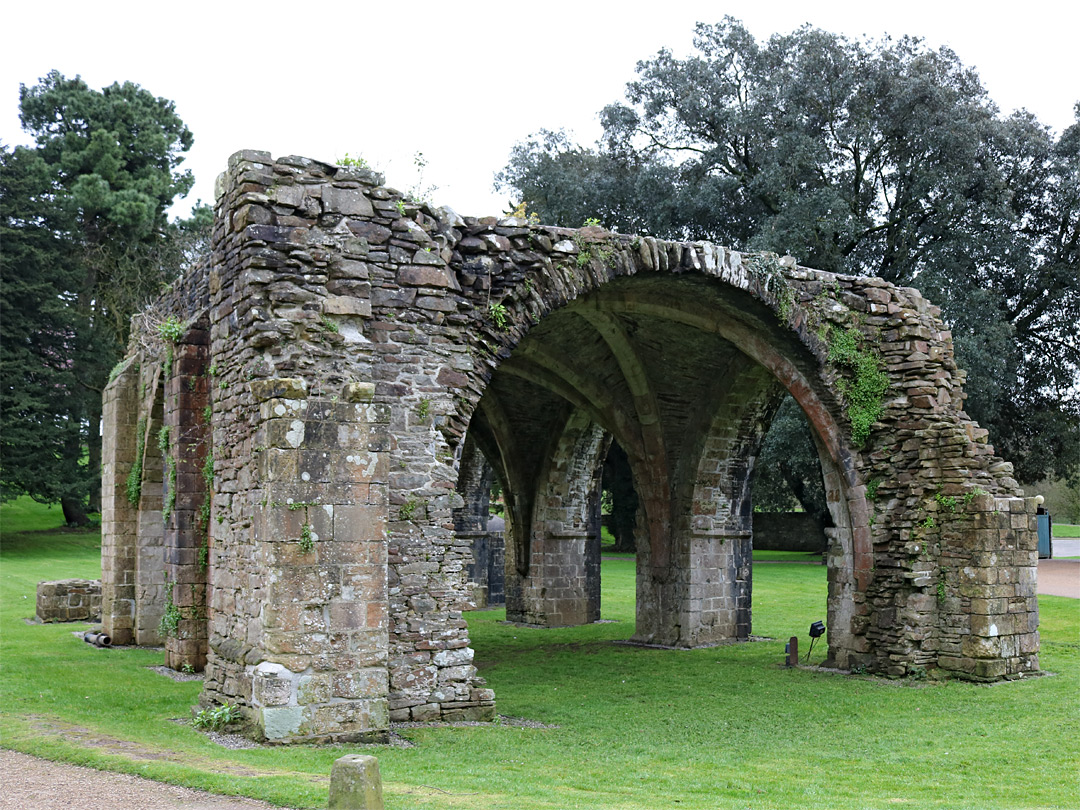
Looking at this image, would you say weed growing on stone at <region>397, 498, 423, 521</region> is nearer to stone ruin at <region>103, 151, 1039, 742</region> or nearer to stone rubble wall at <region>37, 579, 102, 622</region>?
stone ruin at <region>103, 151, 1039, 742</region>

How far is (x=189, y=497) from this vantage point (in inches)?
421

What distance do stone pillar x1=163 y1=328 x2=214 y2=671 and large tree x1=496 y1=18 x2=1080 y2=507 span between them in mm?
13043

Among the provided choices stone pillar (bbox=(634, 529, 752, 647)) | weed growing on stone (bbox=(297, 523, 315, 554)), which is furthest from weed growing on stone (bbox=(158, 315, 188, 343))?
stone pillar (bbox=(634, 529, 752, 647))

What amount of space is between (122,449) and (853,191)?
53.6 ft

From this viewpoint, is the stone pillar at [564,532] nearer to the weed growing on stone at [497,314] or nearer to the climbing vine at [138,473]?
the climbing vine at [138,473]

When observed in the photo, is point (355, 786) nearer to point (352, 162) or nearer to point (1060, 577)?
point (352, 162)

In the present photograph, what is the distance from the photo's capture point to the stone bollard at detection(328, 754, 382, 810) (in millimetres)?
4719

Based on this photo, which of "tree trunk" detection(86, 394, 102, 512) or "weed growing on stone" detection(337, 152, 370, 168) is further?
"tree trunk" detection(86, 394, 102, 512)

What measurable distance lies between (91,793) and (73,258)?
25.4 meters

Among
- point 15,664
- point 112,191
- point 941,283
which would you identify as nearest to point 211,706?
point 15,664

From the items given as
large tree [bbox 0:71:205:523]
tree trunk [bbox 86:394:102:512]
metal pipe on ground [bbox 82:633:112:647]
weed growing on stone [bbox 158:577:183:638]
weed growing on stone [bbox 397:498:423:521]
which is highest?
large tree [bbox 0:71:205:523]

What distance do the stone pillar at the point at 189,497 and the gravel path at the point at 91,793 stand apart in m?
4.03

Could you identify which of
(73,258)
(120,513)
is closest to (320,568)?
(120,513)

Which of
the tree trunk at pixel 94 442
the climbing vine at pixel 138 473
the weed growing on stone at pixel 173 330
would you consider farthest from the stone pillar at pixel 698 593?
the tree trunk at pixel 94 442
